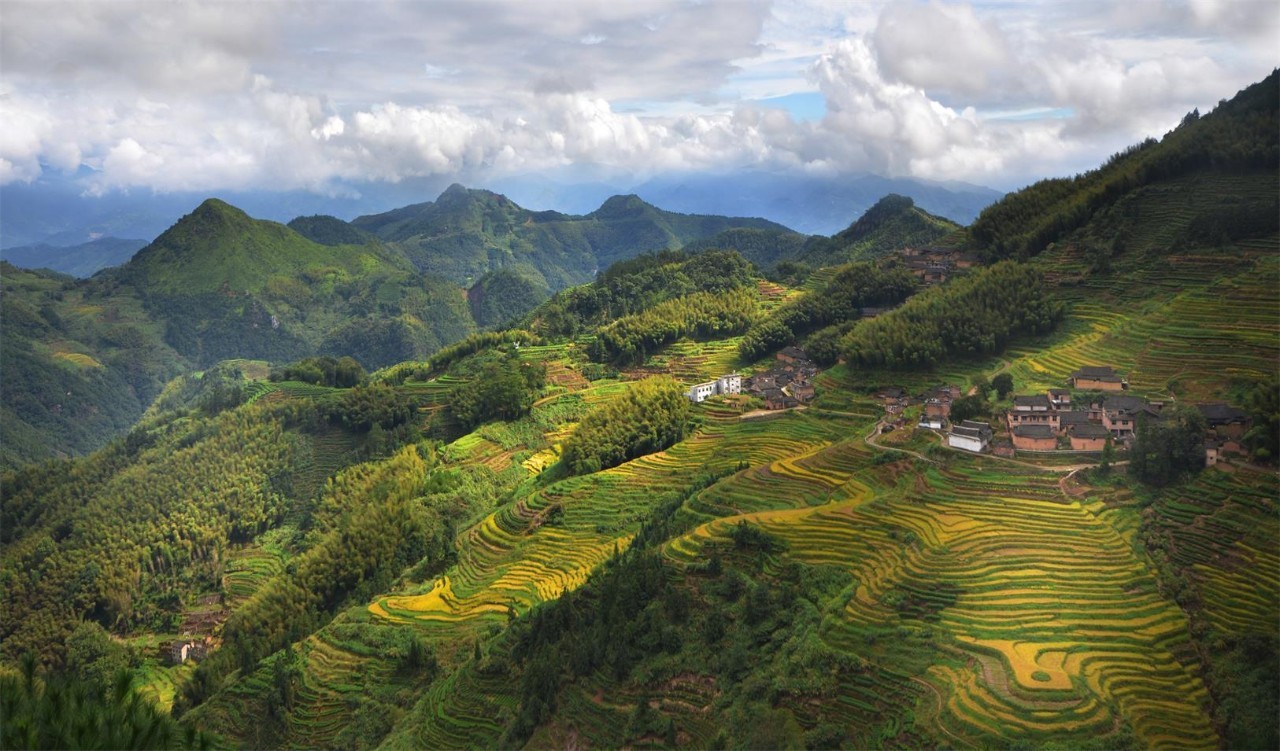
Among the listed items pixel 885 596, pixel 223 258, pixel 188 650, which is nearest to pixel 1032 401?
pixel 885 596

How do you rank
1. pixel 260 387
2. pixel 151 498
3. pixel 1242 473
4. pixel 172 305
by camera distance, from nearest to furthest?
pixel 1242 473, pixel 151 498, pixel 260 387, pixel 172 305

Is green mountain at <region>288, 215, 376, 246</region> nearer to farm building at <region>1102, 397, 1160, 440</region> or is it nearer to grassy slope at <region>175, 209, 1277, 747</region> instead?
grassy slope at <region>175, 209, 1277, 747</region>

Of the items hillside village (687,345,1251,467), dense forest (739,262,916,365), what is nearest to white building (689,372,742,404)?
dense forest (739,262,916,365)

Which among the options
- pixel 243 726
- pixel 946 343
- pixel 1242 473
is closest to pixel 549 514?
pixel 243 726

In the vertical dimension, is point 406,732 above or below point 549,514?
below

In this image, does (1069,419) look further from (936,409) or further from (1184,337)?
(1184,337)

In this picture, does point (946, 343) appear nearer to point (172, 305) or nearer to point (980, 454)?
point (980, 454)
